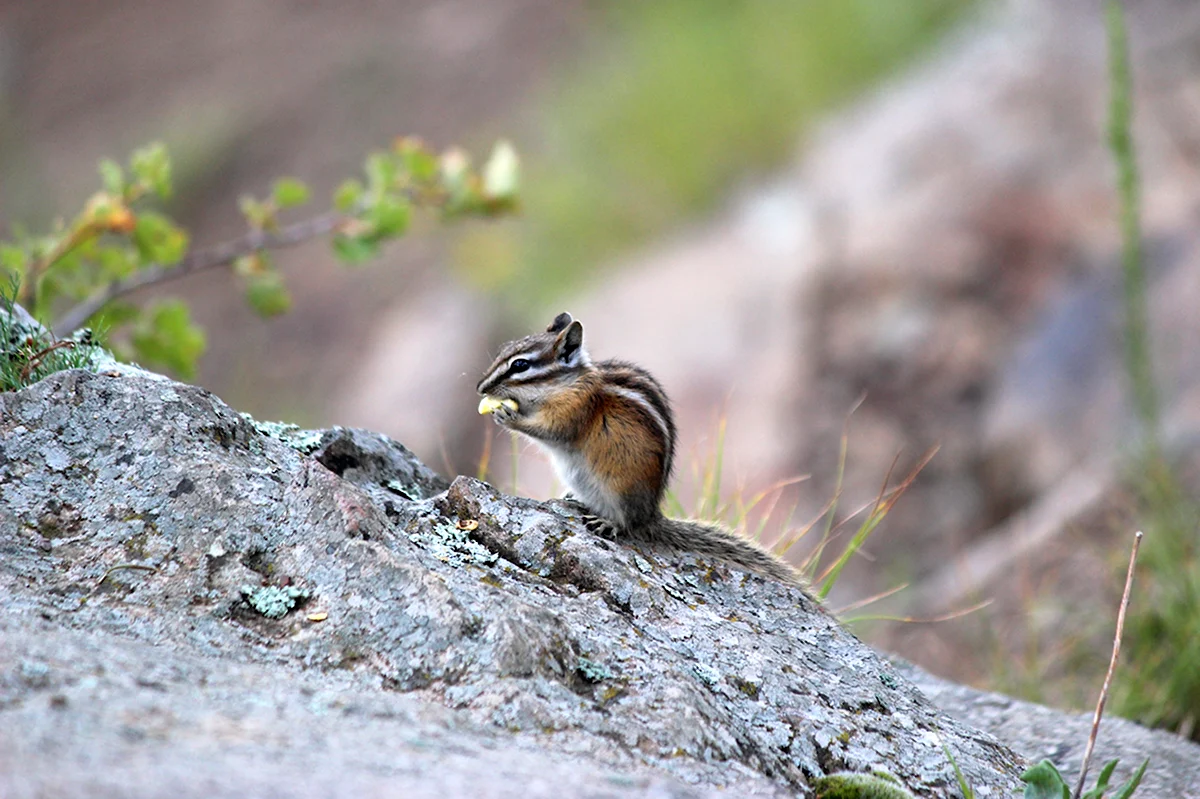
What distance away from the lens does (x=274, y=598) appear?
9.57ft

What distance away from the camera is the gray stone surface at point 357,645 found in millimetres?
2209

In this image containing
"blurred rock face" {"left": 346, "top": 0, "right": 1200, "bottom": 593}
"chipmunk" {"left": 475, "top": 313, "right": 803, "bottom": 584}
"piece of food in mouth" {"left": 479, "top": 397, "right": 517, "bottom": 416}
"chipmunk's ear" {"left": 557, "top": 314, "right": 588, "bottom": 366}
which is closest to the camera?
"chipmunk" {"left": 475, "top": 313, "right": 803, "bottom": 584}

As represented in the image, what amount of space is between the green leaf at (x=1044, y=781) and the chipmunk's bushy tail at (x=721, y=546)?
1157 mm

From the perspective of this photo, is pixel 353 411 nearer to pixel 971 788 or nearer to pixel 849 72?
pixel 849 72

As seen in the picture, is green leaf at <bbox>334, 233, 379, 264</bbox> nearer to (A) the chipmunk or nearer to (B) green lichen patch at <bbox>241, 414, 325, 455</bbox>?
(A) the chipmunk

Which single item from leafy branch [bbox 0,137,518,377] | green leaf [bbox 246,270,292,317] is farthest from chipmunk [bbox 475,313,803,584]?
green leaf [bbox 246,270,292,317]

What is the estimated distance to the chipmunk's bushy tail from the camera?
152 inches

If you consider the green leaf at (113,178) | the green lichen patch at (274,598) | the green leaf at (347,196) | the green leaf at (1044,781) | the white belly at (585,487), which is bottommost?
the green leaf at (1044,781)

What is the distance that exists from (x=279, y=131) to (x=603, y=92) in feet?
22.2

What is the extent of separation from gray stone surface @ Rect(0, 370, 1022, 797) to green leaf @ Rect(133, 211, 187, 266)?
191 centimetres

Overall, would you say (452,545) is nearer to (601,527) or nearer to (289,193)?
(601,527)

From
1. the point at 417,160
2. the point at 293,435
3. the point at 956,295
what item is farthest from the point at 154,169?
the point at 956,295

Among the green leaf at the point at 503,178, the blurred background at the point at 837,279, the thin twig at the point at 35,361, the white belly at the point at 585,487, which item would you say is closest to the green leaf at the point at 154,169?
the green leaf at the point at 503,178

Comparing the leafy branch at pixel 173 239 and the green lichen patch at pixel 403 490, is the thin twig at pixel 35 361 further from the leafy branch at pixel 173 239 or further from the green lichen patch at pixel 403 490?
the leafy branch at pixel 173 239
